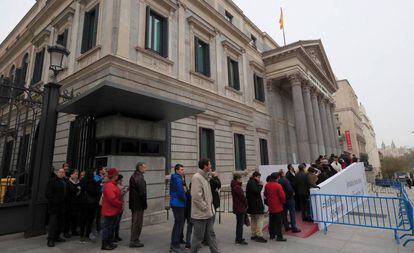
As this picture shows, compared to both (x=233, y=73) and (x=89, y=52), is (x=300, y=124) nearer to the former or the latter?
(x=233, y=73)

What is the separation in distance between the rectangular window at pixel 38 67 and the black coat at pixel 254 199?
55.4ft

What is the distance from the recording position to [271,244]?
18.4 ft

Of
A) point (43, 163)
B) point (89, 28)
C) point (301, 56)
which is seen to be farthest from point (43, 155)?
point (301, 56)

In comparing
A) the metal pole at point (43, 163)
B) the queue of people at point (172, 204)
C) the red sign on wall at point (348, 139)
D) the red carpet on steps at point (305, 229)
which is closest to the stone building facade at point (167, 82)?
the metal pole at point (43, 163)

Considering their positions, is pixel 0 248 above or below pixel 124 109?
below

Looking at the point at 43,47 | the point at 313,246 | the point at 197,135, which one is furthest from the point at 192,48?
the point at 313,246

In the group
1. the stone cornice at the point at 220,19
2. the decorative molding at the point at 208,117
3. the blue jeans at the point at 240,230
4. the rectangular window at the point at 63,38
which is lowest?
the blue jeans at the point at 240,230

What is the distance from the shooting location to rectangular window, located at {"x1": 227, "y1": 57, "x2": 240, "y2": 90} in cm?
1788

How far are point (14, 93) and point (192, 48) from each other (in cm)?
967

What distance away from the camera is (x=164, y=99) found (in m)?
5.87

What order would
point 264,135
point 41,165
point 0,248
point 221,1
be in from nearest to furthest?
point 0,248
point 41,165
point 221,1
point 264,135

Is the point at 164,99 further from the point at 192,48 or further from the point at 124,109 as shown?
the point at 192,48

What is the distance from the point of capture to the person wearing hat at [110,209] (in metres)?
5.06

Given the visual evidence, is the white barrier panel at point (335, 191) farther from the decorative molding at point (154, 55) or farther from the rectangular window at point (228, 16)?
the rectangular window at point (228, 16)
